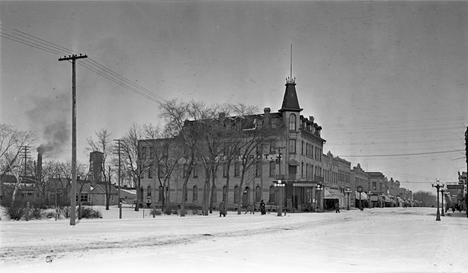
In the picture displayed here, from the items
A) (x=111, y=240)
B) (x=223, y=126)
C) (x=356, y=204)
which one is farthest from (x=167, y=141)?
(x=356, y=204)

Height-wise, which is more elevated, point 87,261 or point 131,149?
point 131,149

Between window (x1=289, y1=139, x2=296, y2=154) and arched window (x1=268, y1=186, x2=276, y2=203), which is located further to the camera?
window (x1=289, y1=139, x2=296, y2=154)

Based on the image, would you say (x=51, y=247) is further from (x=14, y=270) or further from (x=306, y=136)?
(x=306, y=136)

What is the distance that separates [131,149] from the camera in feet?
220

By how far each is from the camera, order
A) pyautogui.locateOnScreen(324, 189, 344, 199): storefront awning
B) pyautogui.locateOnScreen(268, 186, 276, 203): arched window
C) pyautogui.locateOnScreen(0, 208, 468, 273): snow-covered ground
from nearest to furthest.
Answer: pyautogui.locateOnScreen(0, 208, 468, 273): snow-covered ground → pyautogui.locateOnScreen(268, 186, 276, 203): arched window → pyautogui.locateOnScreen(324, 189, 344, 199): storefront awning

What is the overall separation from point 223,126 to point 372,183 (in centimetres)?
9009

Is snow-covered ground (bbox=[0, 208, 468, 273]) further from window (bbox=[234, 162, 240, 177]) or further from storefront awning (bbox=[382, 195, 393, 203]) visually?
storefront awning (bbox=[382, 195, 393, 203])

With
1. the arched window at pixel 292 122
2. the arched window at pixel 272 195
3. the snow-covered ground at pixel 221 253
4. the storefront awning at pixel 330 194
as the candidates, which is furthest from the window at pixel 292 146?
the snow-covered ground at pixel 221 253

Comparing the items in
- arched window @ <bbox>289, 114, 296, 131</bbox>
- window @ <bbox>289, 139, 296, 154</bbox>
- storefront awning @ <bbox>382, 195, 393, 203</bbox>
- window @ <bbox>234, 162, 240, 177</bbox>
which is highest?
arched window @ <bbox>289, 114, 296, 131</bbox>

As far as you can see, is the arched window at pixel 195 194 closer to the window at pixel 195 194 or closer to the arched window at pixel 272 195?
the window at pixel 195 194

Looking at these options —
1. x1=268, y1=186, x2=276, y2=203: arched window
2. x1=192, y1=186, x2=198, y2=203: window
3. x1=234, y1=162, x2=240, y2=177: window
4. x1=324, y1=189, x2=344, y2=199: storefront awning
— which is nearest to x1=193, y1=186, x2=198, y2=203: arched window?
x1=192, y1=186, x2=198, y2=203: window

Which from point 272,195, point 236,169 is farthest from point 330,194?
point 236,169

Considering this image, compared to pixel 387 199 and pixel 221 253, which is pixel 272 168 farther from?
pixel 387 199

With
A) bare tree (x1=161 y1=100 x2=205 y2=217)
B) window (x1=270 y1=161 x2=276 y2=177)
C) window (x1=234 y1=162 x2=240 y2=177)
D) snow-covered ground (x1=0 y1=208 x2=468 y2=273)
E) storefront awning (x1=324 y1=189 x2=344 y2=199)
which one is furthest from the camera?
storefront awning (x1=324 y1=189 x2=344 y2=199)
